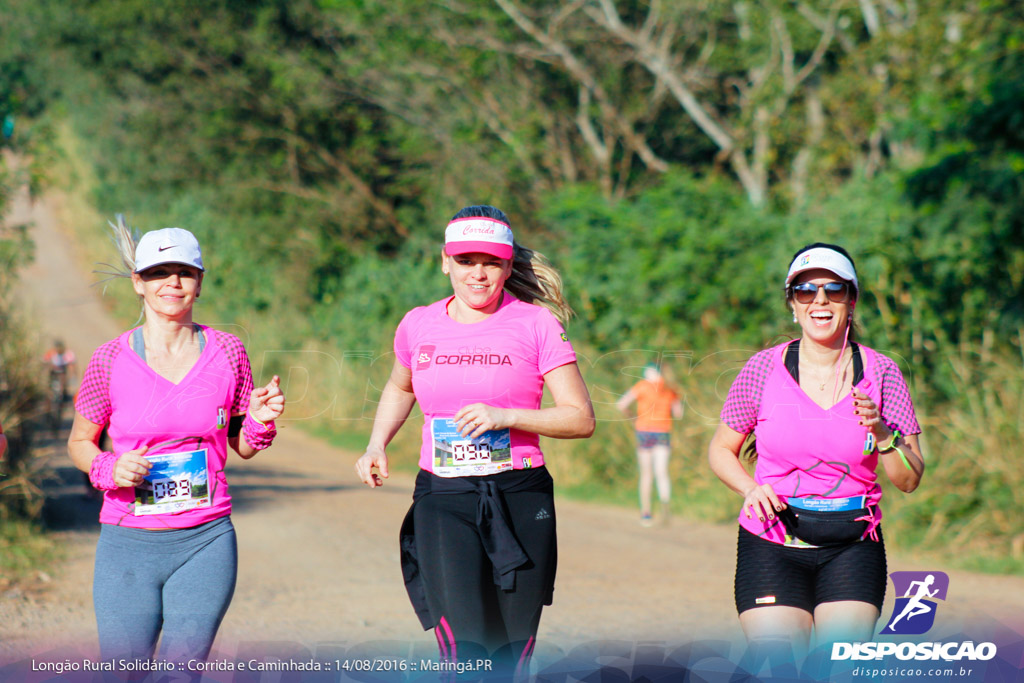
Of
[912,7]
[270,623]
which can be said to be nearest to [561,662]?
[270,623]

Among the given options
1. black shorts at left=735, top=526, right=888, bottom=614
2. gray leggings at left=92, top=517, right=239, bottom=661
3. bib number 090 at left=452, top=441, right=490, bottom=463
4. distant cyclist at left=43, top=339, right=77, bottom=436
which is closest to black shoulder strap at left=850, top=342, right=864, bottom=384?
black shorts at left=735, top=526, right=888, bottom=614

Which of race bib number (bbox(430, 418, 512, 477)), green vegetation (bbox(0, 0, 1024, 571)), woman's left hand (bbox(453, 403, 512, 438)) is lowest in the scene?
race bib number (bbox(430, 418, 512, 477))

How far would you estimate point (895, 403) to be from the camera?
3840 mm

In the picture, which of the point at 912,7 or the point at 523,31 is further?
the point at 523,31

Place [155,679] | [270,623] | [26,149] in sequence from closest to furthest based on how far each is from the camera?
[155,679] < [270,623] < [26,149]

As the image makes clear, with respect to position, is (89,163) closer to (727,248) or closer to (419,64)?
(419,64)

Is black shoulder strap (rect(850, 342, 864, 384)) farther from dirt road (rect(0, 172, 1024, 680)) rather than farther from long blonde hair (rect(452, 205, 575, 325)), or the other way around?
dirt road (rect(0, 172, 1024, 680))

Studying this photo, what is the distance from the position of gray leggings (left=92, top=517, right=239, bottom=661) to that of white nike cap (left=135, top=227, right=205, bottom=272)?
91 centimetres

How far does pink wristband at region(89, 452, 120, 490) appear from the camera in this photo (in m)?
3.72

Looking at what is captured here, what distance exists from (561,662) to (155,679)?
8.15ft

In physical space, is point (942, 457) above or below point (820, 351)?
below

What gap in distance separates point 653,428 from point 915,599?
7586mm

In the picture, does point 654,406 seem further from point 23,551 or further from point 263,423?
point 263,423

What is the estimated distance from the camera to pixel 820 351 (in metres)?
3.92
